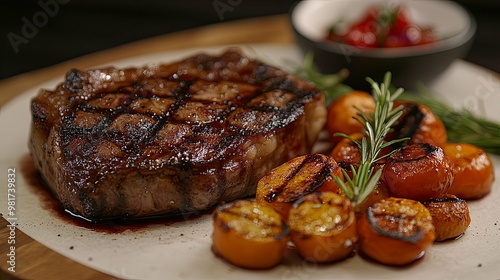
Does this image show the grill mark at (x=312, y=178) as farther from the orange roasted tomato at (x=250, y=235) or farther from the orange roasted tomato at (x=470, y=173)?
the orange roasted tomato at (x=470, y=173)

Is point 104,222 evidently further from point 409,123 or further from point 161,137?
point 409,123

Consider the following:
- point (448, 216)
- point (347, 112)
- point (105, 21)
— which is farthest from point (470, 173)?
point (105, 21)

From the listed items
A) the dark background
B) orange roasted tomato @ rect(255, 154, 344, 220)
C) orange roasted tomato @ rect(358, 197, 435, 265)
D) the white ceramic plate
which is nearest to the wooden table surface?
the white ceramic plate

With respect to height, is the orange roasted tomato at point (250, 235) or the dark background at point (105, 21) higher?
the orange roasted tomato at point (250, 235)

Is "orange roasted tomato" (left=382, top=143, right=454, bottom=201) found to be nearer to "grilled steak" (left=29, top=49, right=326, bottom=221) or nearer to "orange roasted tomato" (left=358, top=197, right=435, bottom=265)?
"orange roasted tomato" (left=358, top=197, right=435, bottom=265)

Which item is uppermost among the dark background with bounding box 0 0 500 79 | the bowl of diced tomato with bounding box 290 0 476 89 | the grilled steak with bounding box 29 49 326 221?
the grilled steak with bounding box 29 49 326 221

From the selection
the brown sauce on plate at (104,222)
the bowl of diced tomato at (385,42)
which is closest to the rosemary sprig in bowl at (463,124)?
the bowl of diced tomato at (385,42)
